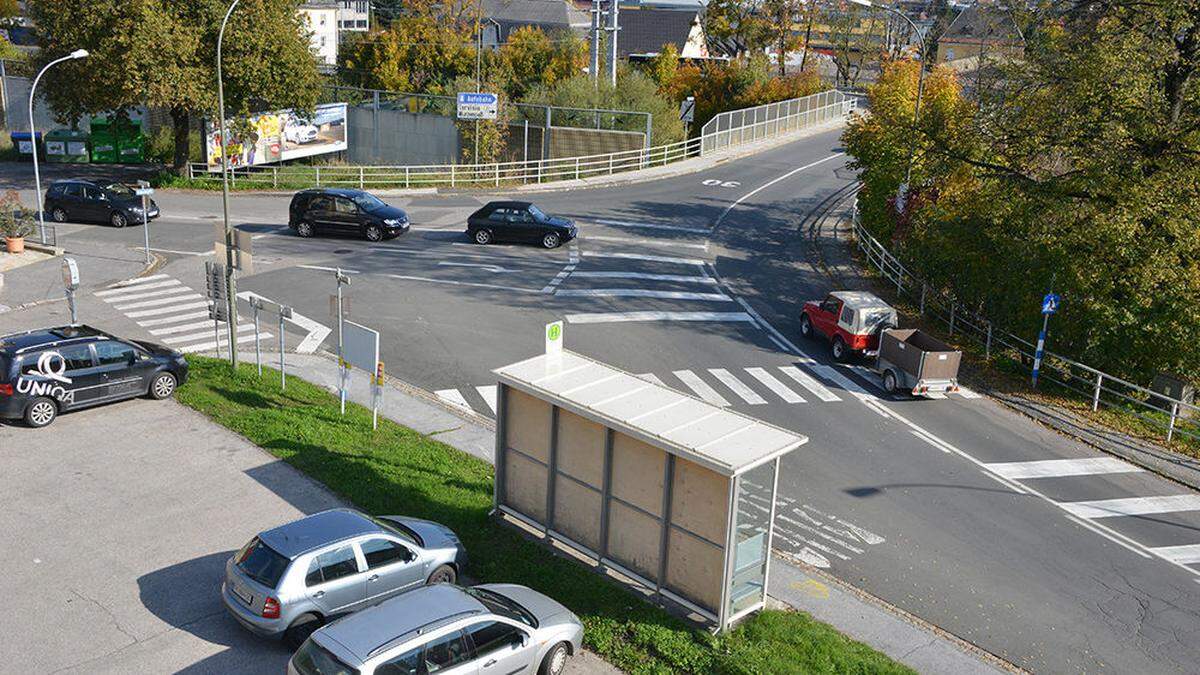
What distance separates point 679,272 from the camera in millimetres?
33688

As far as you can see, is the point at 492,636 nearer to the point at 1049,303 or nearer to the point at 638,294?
the point at 1049,303

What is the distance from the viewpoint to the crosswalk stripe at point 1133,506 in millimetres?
18562

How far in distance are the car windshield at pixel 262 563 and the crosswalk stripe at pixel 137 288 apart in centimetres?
1868

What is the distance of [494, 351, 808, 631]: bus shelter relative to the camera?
42.5 ft

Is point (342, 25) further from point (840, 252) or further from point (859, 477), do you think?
point (859, 477)

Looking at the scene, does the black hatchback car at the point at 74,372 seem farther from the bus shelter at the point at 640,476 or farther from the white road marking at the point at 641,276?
the white road marking at the point at 641,276

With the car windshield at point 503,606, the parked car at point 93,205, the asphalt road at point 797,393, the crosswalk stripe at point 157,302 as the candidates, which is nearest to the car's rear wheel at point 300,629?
the car windshield at point 503,606

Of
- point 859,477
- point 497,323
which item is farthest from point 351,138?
point 859,477

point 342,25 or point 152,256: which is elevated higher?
point 342,25

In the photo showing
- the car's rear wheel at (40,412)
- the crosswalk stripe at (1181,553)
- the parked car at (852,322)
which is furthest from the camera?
the parked car at (852,322)

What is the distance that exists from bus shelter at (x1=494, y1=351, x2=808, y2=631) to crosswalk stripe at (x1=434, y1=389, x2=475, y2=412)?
627 cm

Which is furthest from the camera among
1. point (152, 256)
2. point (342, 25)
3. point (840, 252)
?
point (342, 25)

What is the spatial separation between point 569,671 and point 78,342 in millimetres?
12783

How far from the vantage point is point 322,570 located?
1263 centimetres
